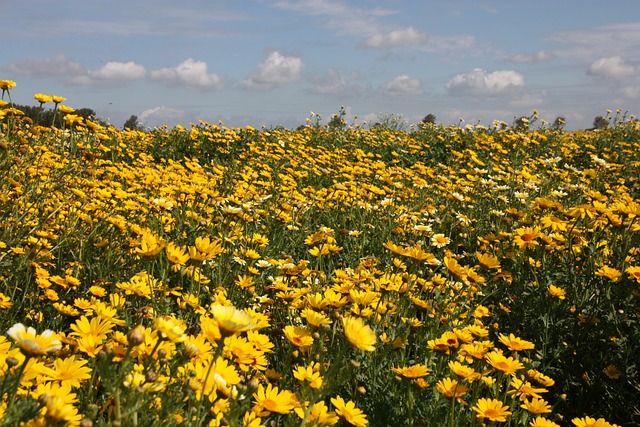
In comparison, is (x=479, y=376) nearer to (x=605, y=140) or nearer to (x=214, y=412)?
(x=214, y=412)

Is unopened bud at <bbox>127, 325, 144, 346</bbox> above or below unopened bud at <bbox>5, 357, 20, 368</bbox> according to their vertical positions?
above

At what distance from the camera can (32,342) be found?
1054 millimetres

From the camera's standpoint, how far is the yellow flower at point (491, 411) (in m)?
1.80

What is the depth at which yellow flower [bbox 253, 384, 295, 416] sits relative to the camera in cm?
147

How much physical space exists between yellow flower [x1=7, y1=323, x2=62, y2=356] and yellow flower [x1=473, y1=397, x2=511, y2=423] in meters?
1.33

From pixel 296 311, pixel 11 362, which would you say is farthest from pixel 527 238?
pixel 11 362

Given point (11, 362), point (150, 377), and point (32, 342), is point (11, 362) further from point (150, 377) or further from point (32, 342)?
point (150, 377)

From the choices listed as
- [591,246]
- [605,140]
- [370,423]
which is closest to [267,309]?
[370,423]

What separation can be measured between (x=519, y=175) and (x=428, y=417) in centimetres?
493

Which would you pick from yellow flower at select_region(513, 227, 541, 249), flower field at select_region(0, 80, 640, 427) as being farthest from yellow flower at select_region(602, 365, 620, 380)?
yellow flower at select_region(513, 227, 541, 249)

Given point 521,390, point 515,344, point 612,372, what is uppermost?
point 515,344

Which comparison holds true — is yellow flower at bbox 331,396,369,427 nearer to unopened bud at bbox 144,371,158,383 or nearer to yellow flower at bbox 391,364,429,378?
yellow flower at bbox 391,364,429,378

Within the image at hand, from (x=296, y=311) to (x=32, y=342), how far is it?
5.43ft

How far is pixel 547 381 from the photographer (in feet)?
7.14
